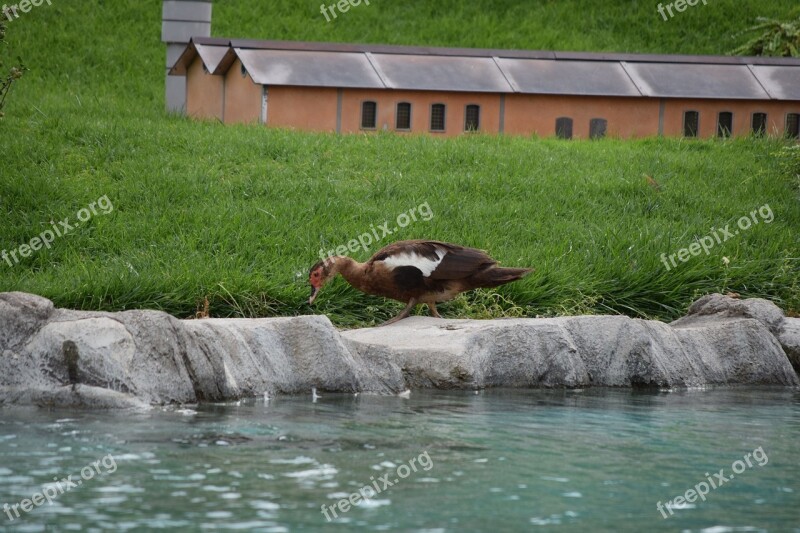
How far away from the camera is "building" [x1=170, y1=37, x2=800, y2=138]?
20.5m

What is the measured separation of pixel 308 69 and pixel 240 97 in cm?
172

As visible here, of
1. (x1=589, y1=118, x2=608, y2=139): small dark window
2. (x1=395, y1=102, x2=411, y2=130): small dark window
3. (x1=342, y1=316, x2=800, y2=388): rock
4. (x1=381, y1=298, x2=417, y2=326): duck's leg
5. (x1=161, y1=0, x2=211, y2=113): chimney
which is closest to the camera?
(x1=342, y1=316, x2=800, y2=388): rock

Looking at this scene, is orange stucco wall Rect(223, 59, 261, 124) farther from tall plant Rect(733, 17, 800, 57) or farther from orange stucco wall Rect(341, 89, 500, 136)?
tall plant Rect(733, 17, 800, 57)

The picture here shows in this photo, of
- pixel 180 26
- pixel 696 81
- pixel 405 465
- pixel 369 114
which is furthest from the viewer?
pixel 180 26

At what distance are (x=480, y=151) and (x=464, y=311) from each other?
5.74 metres

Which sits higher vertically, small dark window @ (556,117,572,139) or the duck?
small dark window @ (556,117,572,139)

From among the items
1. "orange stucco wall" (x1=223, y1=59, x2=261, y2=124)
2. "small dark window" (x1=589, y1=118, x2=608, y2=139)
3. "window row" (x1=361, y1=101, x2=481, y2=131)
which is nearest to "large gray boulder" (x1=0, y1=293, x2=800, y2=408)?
"window row" (x1=361, y1=101, x2=481, y2=131)

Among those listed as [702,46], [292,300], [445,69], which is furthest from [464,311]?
[702,46]

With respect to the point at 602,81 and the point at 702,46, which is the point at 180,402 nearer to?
the point at 602,81

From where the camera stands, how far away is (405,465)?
6.11 m

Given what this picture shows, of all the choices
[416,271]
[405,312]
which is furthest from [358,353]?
[405,312]

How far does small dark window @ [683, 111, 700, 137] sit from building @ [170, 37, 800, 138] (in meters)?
0.02

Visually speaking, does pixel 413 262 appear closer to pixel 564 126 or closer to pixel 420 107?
pixel 420 107

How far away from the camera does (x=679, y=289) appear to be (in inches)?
458
